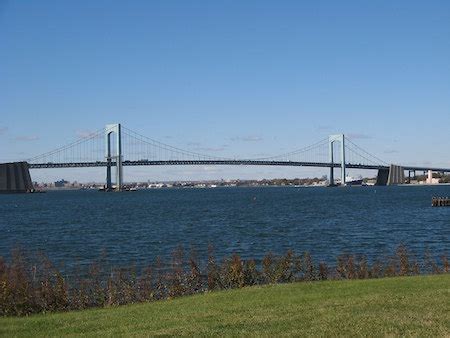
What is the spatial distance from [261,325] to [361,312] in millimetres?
1575

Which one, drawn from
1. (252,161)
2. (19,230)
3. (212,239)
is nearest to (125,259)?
(212,239)

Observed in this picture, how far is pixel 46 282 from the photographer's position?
13016mm

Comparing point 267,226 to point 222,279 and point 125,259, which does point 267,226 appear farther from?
point 222,279

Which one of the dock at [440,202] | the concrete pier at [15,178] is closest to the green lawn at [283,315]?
the dock at [440,202]

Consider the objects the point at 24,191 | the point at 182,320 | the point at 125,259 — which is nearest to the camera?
the point at 182,320

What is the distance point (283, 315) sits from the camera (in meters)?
9.32

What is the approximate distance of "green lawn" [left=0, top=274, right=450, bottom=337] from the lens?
822 cm

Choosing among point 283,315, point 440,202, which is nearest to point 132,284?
point 283,315

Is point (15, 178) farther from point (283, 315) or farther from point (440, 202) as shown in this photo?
point (283, 315)

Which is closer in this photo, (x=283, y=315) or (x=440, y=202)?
(x=283, y=315)

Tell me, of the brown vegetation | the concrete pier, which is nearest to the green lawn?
the brown vegetation

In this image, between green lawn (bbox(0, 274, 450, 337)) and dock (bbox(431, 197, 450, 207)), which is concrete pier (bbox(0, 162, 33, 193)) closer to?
dock (bbox(431, 197, 450, 207))

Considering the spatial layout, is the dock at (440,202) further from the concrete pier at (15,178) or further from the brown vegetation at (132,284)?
the concrete pier at (15,178)

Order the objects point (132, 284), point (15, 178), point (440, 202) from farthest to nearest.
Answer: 1. point (15, 178)
2. point (440, 202)
3. point (132, 284)
